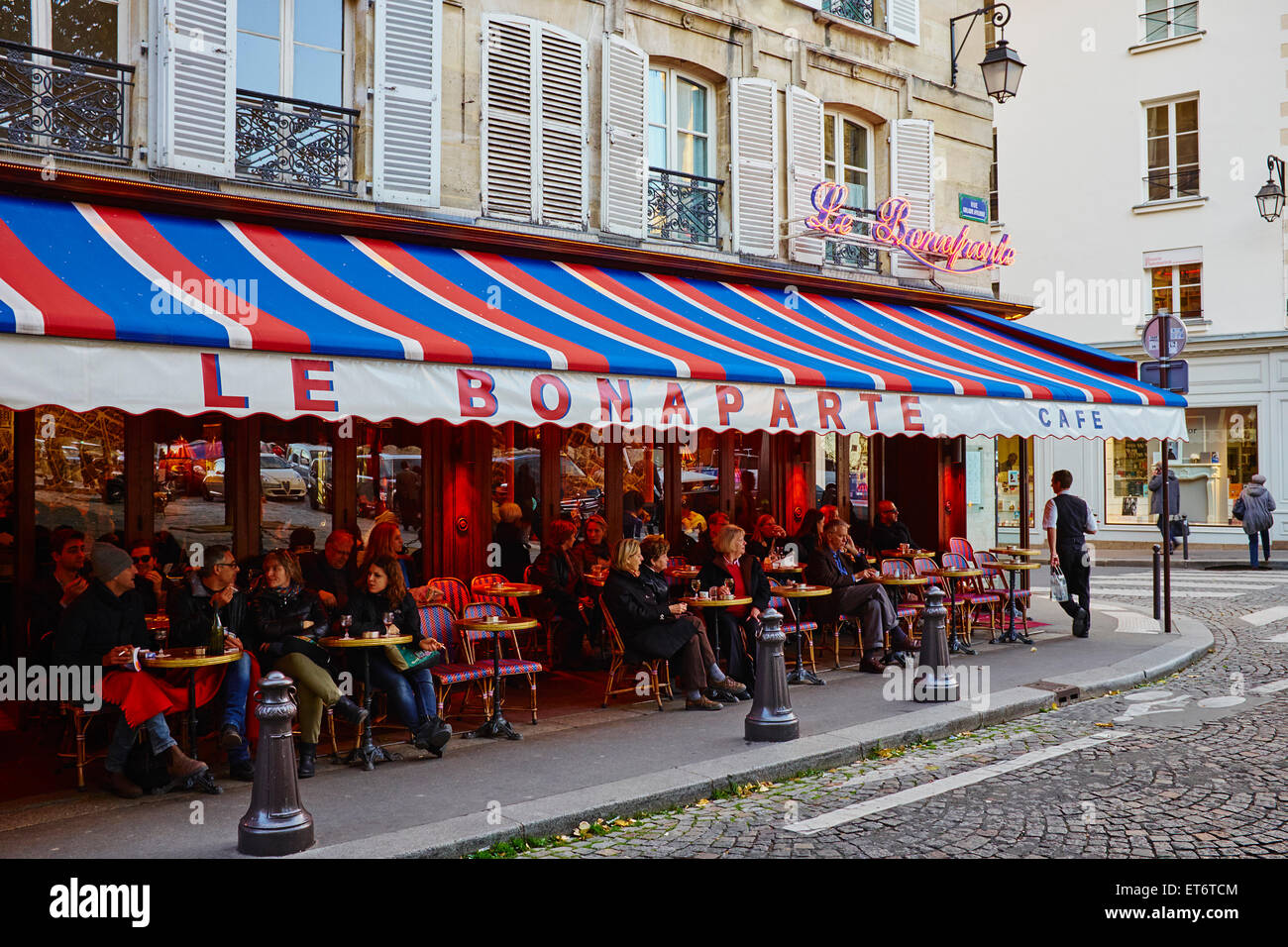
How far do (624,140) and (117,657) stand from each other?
6547 mm

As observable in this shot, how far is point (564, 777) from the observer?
5961 millimetres

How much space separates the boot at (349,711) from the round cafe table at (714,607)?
2.75 metres

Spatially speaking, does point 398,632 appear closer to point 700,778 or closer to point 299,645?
point 299,645

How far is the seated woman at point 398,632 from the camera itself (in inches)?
258

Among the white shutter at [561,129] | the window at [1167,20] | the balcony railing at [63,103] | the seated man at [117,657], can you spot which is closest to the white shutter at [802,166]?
the white shutter at [561,129]

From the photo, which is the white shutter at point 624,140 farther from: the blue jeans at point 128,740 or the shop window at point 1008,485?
the shop window at point 1008,485

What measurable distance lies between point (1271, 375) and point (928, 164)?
1304cm

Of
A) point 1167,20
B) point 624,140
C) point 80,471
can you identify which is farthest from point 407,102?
point 1167,20

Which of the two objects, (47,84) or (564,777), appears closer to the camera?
(564,777)

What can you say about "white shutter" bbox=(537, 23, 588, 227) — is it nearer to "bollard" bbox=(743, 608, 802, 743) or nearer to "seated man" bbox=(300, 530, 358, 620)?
"seated man" bbox=(300, 530, 358, 620)

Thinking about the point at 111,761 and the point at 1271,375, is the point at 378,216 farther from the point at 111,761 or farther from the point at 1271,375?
the point at 1271,375

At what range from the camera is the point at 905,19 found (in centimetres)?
1275
